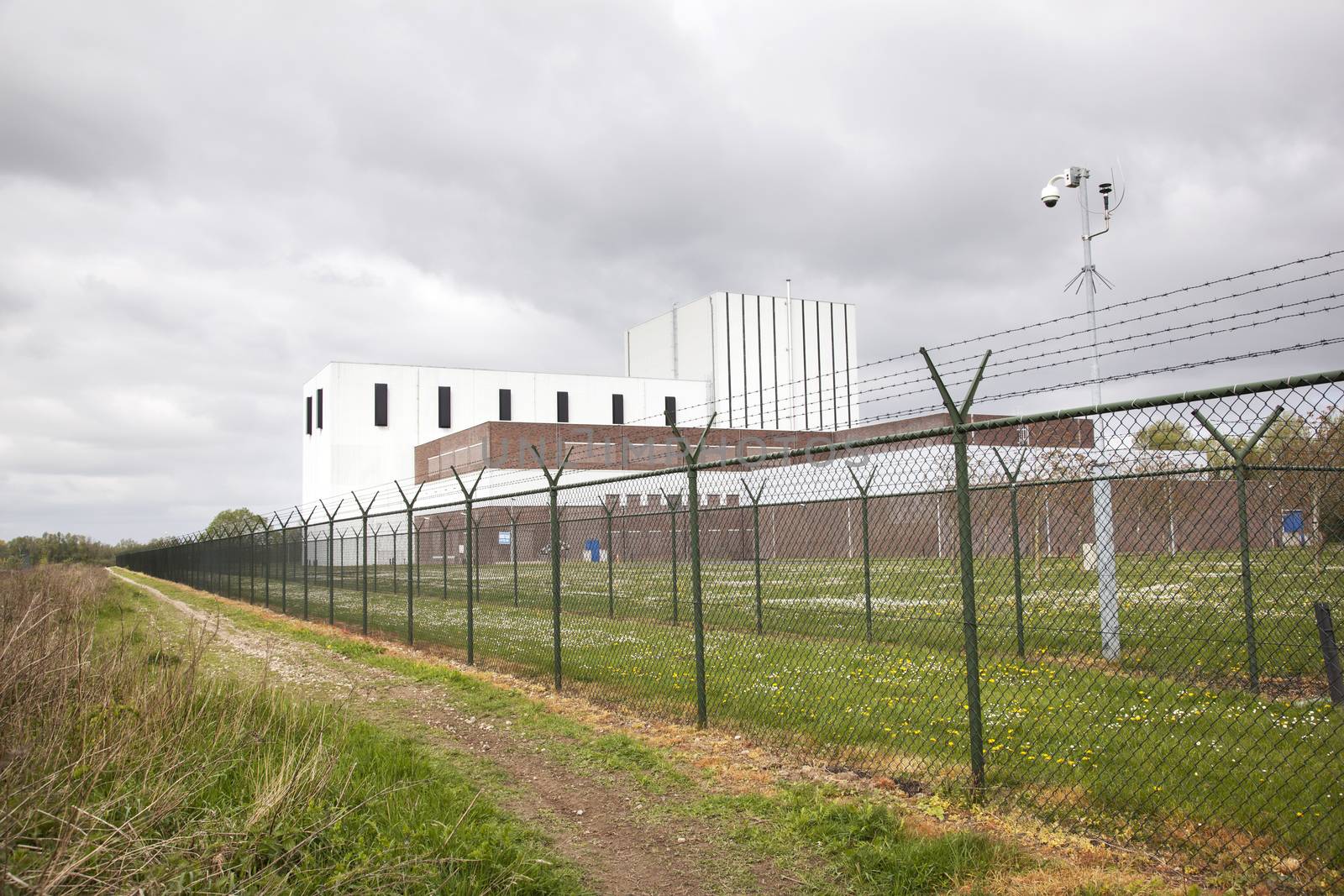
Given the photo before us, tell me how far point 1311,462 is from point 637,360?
225 feet

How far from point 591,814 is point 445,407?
59289 mm

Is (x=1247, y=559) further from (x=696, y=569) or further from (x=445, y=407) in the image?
(x=445, y=407)

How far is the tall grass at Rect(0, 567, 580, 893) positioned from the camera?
11.9 feet

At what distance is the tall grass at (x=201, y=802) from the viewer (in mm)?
3619

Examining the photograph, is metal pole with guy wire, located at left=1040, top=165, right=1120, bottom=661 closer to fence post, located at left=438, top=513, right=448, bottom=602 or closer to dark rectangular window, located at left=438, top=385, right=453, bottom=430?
fence post, located at left=438, top=513, right=448, bottom=602

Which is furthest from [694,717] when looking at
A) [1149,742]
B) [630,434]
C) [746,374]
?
[746,374]

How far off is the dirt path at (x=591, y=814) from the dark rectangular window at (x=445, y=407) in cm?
5375

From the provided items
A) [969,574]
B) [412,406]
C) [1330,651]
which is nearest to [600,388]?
[412,406]

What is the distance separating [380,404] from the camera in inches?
2379

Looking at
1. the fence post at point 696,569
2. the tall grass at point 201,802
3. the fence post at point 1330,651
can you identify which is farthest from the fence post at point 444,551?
the fence post at point 1330,651

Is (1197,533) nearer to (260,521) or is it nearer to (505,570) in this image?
(505,570)

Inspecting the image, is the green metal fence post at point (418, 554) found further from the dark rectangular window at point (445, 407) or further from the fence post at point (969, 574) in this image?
the dark rectangular window at point (445, 407)

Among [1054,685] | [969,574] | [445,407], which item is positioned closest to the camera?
[969,574]

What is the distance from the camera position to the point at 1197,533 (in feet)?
37.1
